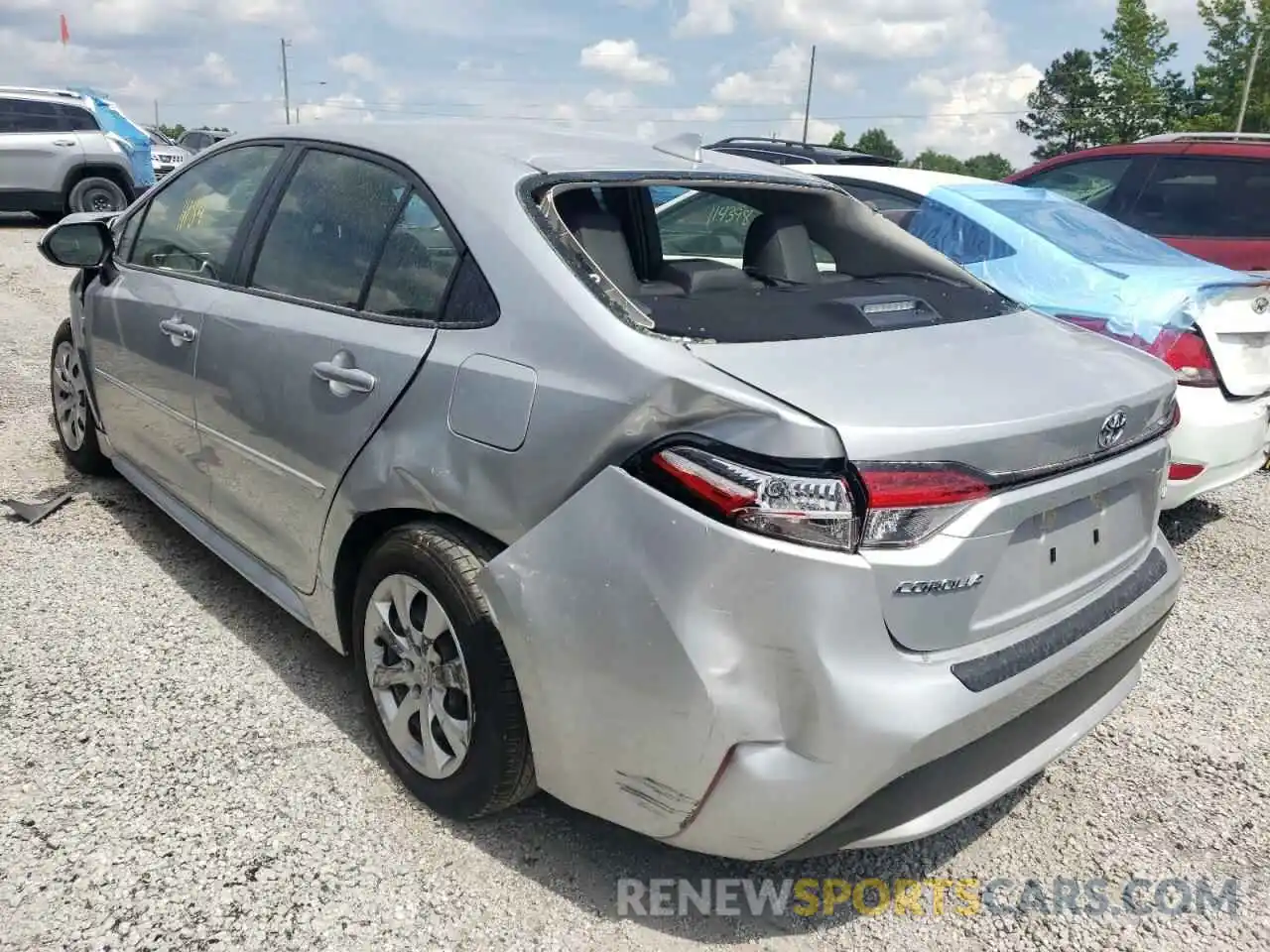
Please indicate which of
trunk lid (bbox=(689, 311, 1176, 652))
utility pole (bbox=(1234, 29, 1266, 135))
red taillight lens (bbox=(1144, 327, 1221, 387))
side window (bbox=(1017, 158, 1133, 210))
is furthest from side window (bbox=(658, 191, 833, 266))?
utility pole (bbox=(1234, 29, 1266, 135))

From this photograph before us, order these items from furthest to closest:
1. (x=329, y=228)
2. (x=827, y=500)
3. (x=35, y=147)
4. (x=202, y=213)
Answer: (x=35, y=147) < (x=202, y=213) < (x=329, y=228) < (x=827, y=500)

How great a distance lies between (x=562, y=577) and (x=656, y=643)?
0.82ft

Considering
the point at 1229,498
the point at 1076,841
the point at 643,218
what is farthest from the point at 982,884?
the point at 1229,498

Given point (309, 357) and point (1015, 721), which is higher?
point (309, 357)

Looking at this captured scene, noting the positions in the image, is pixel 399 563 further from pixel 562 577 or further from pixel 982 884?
pixel 982 884

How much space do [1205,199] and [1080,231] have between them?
2.14m

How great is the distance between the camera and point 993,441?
1.86 meters

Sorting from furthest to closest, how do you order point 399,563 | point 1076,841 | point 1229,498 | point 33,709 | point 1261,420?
point 1229,498, point 1261,420, point 33,709, point 1076,841, point 399,563

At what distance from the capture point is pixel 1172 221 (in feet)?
21.0

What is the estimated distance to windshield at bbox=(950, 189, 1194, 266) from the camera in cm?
457

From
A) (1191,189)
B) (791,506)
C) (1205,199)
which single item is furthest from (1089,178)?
(791,506)

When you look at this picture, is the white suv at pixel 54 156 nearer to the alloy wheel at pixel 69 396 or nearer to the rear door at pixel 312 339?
the alloy wheel at pixel 69 396

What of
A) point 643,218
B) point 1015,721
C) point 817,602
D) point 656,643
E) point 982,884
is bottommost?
point 982,884

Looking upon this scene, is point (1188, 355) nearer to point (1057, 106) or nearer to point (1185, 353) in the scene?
point (1185, 353)
